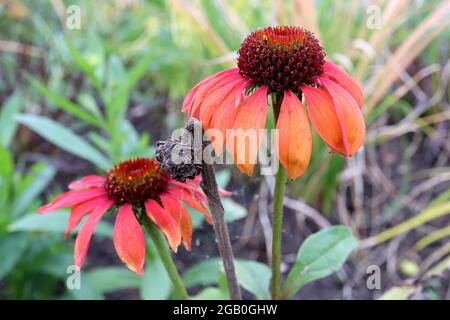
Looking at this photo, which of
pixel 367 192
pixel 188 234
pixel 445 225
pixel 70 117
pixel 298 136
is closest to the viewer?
→ pixel 298 136

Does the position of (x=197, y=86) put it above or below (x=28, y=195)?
below

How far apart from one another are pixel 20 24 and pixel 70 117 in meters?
0.64

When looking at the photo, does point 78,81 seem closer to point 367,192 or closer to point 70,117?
point 70,117

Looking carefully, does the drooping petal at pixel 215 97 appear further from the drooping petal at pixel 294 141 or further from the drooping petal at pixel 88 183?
the drooping petal at pixel 88 183

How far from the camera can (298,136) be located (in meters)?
0.53

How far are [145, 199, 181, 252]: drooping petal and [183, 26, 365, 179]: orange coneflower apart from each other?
0.13 meters

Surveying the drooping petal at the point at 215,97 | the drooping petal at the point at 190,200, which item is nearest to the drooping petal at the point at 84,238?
the drooping petal at the point at 190,200

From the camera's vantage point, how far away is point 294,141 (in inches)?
20.7

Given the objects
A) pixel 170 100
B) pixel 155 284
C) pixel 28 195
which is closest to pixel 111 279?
pixel 155 284

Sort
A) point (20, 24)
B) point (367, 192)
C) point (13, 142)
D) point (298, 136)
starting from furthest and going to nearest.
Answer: point (20, 24) → point (13, 142) → point (367, 192) → point (298, 136)

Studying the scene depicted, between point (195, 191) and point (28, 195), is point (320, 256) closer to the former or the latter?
point (195, 191)

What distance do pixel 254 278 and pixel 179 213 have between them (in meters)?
0.25
